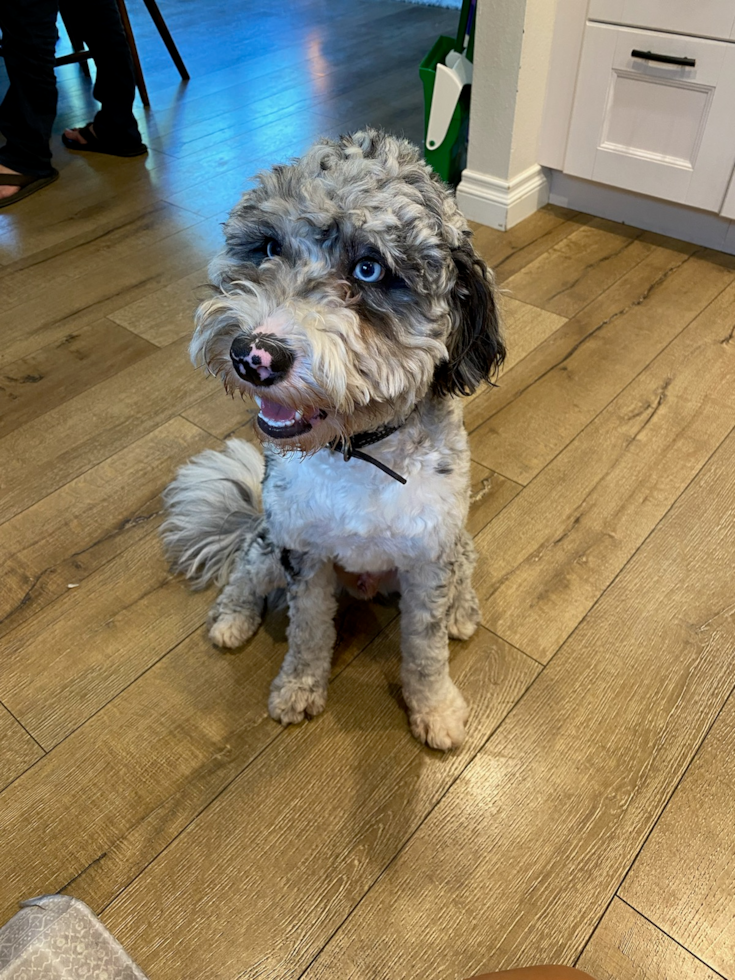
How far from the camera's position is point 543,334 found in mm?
2094

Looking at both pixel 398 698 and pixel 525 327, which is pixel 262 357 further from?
pixel 525 327

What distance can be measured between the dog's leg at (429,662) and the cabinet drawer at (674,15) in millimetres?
1937

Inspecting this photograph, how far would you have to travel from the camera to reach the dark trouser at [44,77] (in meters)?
2.49

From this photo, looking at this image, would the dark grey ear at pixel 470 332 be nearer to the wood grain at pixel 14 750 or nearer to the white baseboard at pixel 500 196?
the wood grain at pixel 14 750

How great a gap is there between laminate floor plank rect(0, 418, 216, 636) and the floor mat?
23.3 inches

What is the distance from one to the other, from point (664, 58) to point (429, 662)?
202 centimetres

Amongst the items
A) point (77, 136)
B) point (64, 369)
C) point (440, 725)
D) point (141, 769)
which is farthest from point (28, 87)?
point (440, 725)

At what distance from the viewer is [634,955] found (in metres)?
0.98

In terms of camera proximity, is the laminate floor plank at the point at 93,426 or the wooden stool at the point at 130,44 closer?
the laminate floor plank at the point at 93,426

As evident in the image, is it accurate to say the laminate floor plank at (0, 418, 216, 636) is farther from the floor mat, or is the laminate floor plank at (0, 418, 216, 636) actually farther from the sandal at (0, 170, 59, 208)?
the sandal at (0, 170, 59, 208)

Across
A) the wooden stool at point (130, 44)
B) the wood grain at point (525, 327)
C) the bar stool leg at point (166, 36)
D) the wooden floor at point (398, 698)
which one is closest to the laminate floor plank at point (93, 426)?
the wooden floor at point (398, 698)

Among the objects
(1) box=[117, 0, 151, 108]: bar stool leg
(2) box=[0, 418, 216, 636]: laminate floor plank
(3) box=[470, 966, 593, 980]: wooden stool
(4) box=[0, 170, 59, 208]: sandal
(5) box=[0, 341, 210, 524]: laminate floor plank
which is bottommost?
(2) box=[0, 418, 216, 636]: laminate floor plank

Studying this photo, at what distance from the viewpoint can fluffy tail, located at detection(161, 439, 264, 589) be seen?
1446mm

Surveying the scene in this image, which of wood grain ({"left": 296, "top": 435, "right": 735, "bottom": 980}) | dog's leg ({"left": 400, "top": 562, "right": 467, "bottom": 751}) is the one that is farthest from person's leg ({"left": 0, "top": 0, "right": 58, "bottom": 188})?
wood grain ({"left": 296, "top": 435, "right": 735, "bottom": 980})
